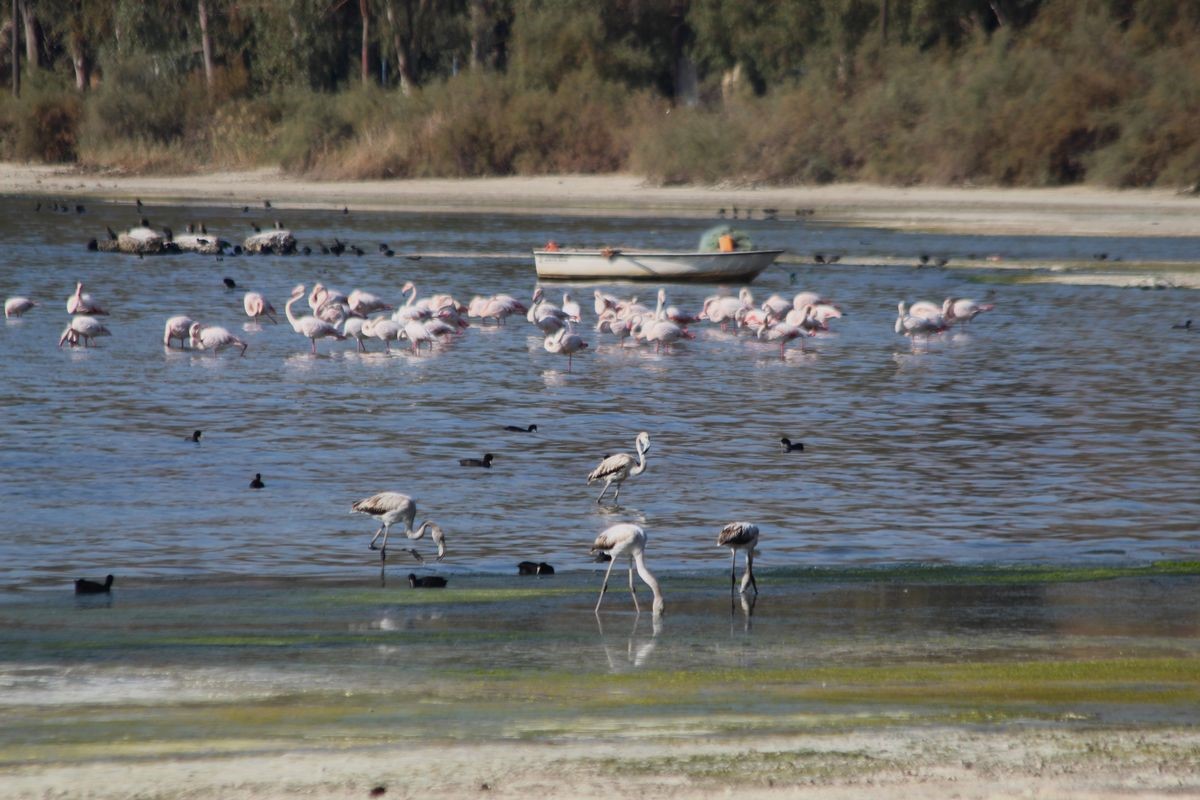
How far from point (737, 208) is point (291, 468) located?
38.6 meters

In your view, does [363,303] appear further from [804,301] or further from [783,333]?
[783,333]

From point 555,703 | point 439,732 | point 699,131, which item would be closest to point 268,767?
point 439,732

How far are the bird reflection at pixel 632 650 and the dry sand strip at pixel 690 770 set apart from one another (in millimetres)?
1363

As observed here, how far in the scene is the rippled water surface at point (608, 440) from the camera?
39.5 ft

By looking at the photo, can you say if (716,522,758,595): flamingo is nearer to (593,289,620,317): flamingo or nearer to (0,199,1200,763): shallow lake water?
(0,199,1200,763): shallow lake water

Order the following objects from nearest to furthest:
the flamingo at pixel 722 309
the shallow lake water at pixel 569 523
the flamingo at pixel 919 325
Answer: the shallow lake water at pixel 569 523, the flamingo at pixel 919 325, the flamingo at pixel 722 309

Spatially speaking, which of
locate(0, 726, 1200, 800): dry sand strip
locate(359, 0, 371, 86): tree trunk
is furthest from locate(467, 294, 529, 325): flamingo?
locate(359, 0, 371, 86): tree trunk

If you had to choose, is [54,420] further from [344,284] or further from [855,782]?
[344,284]

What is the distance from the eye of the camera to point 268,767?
6684 mm

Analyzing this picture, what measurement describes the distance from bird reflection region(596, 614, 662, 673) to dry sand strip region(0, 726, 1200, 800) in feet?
4.47

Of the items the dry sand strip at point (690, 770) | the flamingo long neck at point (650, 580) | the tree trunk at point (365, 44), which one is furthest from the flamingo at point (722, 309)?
the tree trunk at point (365, 44)

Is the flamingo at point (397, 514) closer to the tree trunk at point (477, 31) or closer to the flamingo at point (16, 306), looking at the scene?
the flamingo at point (16, 306)

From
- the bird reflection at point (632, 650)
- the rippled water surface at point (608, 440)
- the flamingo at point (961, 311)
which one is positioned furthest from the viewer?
the flamingo at point (961, 311)

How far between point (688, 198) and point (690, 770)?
161 feet
